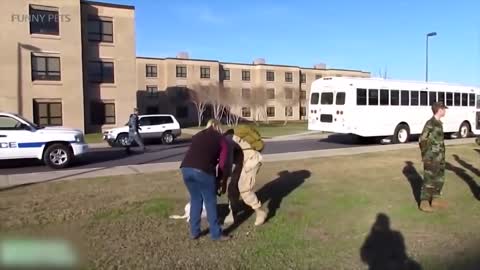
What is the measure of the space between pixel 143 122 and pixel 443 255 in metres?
21.5

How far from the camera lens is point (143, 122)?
2575cm

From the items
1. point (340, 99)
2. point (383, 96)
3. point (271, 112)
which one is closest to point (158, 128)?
point (340, 99)

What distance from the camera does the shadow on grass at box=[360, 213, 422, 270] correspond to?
17.6 ft

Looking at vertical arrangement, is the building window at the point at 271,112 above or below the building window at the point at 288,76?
below

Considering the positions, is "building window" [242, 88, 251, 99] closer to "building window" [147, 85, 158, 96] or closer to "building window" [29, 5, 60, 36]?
"building window" [147, 85, 158, 96]

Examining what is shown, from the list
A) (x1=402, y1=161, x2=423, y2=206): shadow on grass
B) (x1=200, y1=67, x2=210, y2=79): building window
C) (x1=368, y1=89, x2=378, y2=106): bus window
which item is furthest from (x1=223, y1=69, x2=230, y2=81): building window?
(x1=402, y1=161, x2=423, y2=206): shadow on grass

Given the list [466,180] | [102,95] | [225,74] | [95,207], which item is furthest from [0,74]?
[225,74]

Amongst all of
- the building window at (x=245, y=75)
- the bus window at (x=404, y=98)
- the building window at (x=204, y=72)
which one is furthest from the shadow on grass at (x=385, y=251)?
the building window at (x=245, y=75)

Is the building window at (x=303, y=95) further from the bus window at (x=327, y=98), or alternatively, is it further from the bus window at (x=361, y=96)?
the bus window at (x=361, y=96)

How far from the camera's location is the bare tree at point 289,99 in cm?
7844

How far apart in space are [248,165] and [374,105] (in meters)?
15.9

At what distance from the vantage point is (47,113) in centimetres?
3522

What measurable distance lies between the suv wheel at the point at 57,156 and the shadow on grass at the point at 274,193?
6.63 m

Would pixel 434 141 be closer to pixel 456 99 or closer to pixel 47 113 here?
pixel 456 99
